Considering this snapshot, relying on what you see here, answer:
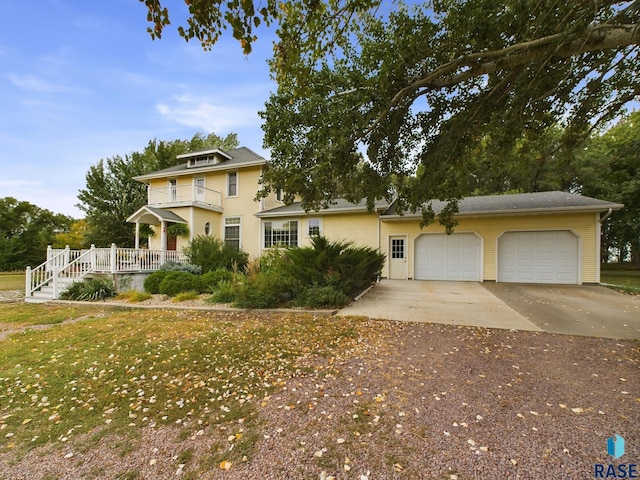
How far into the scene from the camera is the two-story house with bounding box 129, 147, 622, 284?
11.5 m

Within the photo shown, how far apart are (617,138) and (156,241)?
→ 31.3m

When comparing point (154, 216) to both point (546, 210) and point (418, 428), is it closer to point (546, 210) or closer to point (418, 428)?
point (418, 428)

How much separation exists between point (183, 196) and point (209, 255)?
211 inches

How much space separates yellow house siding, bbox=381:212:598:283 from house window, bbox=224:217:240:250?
8.22 metres

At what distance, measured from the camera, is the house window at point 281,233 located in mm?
15266

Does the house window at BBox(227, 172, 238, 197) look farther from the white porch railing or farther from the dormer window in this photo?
the white porch railing

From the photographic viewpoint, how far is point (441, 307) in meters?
7.40

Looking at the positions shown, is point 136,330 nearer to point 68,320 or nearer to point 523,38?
point 68,320

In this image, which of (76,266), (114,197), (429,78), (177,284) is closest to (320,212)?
(177,284)

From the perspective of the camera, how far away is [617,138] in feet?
66.5

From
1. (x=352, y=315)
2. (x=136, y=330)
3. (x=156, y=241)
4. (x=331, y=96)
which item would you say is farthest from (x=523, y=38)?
(x=156, y=241)

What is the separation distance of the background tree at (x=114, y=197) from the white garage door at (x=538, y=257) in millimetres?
24208

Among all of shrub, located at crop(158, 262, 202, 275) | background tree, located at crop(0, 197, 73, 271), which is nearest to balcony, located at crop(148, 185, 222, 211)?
shrub, located at crop(158, 262, 202, 275)

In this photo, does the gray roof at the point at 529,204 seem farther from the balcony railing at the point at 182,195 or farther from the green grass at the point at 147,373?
the balcony railing at the point at 182,195
